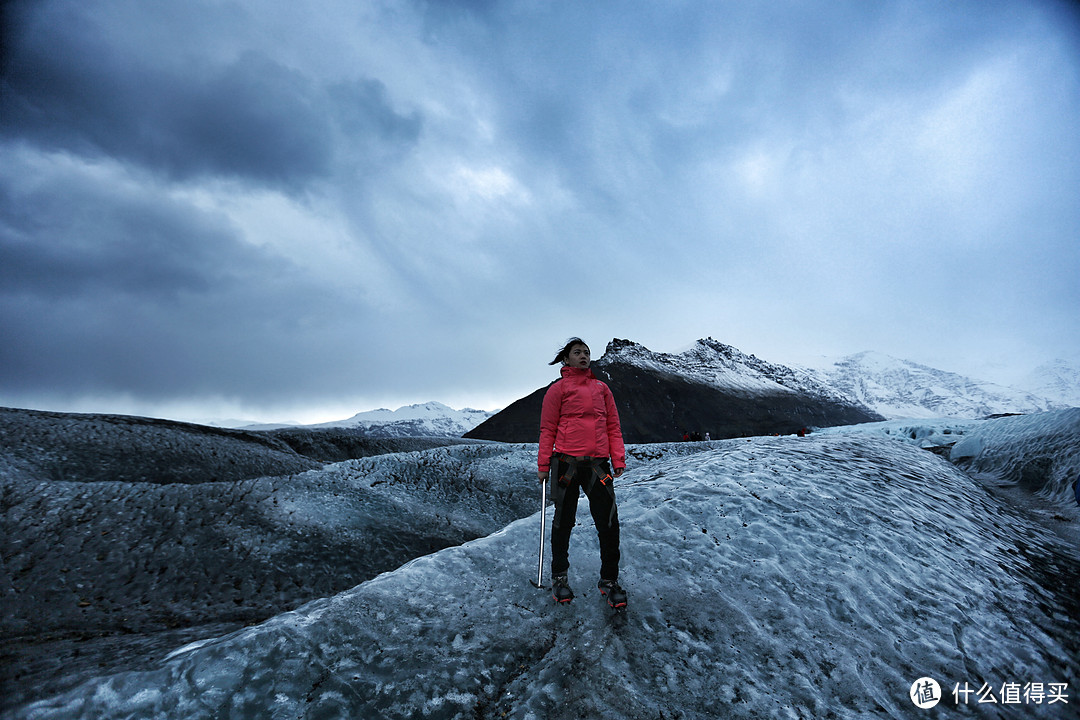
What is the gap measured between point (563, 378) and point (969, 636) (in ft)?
18.5

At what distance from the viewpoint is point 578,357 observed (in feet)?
18.6

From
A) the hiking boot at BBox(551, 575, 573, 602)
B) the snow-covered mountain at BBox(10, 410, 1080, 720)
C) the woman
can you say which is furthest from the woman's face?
the snow-covered mountain at BBox(10, 410, 1080, 720)

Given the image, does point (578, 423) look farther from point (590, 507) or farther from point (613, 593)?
point (613, 593)

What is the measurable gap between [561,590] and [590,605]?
1.29ft

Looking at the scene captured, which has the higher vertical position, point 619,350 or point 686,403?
point 619,350

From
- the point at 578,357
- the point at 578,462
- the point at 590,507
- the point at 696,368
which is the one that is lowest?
the point at 590,507

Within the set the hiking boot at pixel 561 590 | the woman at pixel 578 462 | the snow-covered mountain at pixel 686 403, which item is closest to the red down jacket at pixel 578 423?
the woman at pixel 578 462

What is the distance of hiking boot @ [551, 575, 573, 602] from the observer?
5168 mm

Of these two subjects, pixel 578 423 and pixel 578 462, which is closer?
pixel 578 462

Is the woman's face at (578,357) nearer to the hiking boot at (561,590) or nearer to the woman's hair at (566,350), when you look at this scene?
the woman's hair at (566,350)

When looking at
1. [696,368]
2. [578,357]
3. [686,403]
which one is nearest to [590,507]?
[578,357]

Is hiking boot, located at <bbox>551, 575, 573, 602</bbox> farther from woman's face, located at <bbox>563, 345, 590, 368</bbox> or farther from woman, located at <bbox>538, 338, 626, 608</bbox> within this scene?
woman's face, located at <bbox>563, 345, 590, 368</bbox>

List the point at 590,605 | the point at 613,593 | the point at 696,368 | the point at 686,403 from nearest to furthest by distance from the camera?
the point at 613,593
the point at 590,605
the point at 686,403
the point at 696,368

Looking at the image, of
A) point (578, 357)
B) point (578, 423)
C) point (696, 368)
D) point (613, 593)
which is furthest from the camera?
point (696, 368)
